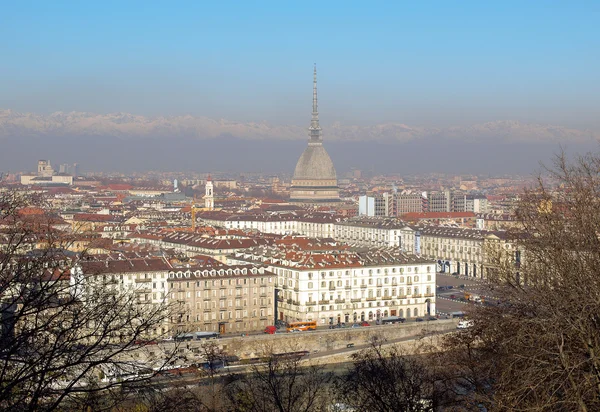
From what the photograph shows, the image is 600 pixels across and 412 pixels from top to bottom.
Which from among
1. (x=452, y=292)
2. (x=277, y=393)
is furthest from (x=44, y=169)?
(x=277, y=393)

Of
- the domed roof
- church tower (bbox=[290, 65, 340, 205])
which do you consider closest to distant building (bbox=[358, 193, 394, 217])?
church tower (bbox=[290, 65, 340, 205])

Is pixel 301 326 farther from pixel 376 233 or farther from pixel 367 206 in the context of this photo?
pixel 367 206

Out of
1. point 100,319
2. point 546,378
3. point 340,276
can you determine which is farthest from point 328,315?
point 100,319

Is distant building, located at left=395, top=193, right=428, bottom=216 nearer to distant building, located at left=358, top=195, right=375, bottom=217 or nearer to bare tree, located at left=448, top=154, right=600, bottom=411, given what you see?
distant building, located at left=358, top=195, right=375, bottom=217

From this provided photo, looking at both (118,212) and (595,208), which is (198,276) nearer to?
(595,208)

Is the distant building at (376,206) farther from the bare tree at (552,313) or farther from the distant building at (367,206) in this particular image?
the bare tree at (552,313)

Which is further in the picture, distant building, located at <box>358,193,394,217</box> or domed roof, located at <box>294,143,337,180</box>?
domed roof, located at <box>294,143,337,180</box>
